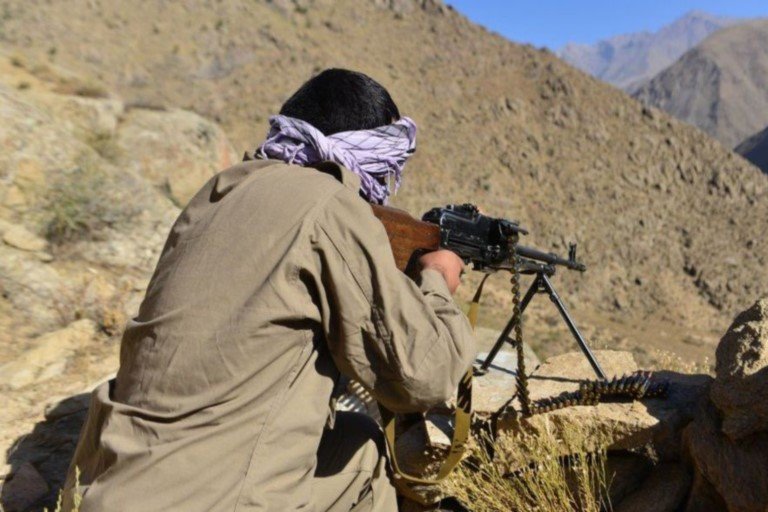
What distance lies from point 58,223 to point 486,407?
3618 mm

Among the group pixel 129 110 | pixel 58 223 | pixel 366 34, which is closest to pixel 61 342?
pixel 58 223

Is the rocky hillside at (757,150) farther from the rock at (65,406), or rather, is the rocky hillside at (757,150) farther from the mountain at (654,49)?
the mountain at (654,49)

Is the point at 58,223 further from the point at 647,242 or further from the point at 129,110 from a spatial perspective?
the point at 647,242

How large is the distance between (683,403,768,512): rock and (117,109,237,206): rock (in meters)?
8.02

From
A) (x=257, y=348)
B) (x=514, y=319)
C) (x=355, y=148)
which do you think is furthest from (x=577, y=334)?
(x=257, y=348)

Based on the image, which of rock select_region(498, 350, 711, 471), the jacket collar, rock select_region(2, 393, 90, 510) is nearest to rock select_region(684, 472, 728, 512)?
rock select_region(498, 350, 711, 471)

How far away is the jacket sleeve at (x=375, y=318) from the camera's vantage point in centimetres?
149

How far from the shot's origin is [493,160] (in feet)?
66.8

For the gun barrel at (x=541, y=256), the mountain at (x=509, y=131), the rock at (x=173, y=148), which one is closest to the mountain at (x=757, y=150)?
the mountain at (x=509, y=131)

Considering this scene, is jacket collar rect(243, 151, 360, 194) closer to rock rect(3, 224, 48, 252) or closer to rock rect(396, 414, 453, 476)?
rock rect(396, 414, 453, 476)

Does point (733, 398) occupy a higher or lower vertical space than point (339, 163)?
lower

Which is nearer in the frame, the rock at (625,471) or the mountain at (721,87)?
the rock at (625,471)

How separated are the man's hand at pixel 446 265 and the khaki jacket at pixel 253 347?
0.39m

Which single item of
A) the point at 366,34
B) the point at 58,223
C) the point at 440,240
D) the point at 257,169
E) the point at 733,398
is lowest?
the point at 58,223
